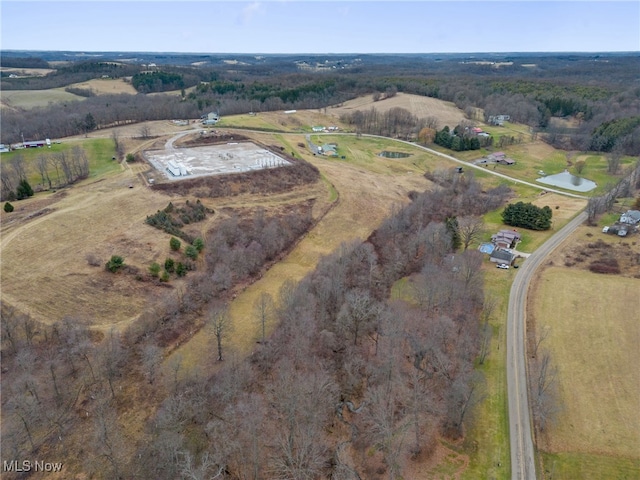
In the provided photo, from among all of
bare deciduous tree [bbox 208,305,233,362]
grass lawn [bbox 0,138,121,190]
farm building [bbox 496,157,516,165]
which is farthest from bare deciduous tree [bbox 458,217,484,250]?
grass lawn [bbox 0,138,121,190]

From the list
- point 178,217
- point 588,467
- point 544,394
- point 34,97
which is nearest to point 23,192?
point 178,217

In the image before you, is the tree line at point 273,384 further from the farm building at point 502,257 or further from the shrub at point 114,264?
the farm building at point 502,257

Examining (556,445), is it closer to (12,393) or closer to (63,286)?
(12,393)

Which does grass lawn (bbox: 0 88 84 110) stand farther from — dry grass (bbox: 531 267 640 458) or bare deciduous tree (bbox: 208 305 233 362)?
dry grass (bbox: 531 267 640 458)

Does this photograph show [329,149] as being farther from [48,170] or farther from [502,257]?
[48,170]

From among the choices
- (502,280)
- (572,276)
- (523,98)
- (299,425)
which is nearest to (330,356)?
(299,425)
